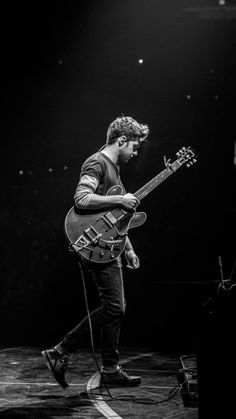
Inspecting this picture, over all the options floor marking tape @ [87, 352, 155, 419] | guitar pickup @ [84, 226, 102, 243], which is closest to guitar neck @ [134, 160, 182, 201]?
guitar pickup @ [84, 226, 102, 243]

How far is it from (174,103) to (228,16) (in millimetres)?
1665

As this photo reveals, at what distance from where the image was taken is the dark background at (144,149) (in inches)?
306

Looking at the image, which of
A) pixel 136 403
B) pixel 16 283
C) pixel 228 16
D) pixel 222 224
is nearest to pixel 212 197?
pixel 222 224

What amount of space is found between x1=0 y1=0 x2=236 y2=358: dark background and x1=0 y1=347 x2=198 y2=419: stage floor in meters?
2.41

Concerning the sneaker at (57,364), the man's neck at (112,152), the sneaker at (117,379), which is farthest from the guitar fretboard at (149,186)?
the sneaker at (117,379)

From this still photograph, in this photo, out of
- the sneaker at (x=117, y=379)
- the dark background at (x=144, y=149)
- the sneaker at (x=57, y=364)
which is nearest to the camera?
the sneaker at (x=57, y=364)

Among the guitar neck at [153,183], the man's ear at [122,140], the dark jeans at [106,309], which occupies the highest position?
the man's ear at [122,140]

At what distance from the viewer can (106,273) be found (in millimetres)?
4020

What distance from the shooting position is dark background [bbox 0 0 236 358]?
7766 mm

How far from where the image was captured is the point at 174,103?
27.2 ft

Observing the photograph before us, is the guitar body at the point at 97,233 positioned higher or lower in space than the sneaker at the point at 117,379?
higher

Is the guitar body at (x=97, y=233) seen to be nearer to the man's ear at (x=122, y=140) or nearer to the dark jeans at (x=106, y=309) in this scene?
the dark jeans at (x=106, y=309)

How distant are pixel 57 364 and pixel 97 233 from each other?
97 cm

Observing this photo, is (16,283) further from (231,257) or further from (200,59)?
(200,59)
